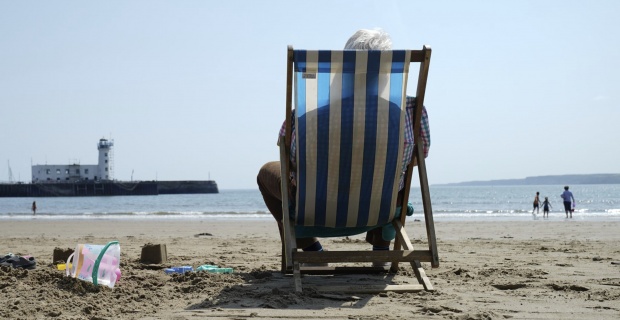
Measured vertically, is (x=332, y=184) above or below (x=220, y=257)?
above

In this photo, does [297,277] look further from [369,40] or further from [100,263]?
[369,40]

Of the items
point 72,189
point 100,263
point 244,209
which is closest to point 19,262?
point 100,263

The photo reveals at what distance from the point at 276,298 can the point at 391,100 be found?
1143mm

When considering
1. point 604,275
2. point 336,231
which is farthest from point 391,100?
point 604,275

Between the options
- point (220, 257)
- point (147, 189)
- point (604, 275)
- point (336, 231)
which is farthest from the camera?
point (147, 189)

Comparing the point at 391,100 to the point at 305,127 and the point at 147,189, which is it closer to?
the point at 305,127

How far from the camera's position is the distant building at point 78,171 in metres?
86.6

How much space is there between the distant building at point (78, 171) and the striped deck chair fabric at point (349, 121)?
283ft

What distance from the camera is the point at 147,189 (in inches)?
3253

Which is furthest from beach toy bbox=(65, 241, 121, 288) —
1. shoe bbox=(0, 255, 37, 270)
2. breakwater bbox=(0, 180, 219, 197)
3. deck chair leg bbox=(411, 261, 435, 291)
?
breakwater bbox=(0, 180, 219, 197)

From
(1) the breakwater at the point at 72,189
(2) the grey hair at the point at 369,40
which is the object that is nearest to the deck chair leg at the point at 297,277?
(2) the grey hair at the point at 369,40

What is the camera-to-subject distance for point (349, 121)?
3.20 m

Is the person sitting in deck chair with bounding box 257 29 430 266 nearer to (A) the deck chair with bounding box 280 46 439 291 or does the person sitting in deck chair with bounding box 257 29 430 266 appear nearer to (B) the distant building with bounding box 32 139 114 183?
(A) the deck chair with bounding box 280 46 439 291

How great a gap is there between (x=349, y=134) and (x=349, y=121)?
0.07m
